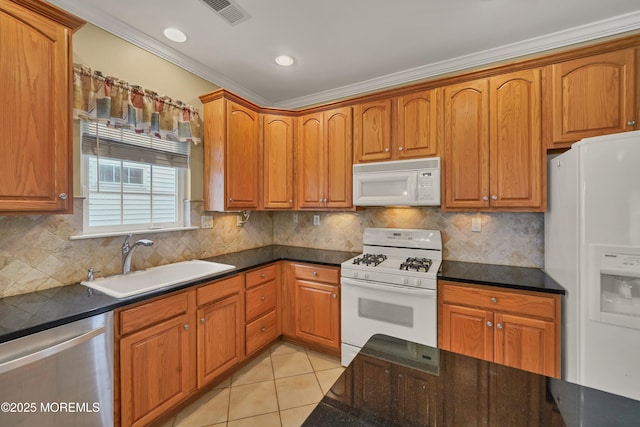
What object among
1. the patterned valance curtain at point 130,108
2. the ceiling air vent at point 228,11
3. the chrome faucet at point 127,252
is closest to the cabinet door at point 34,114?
the patterned valance curtain at point 130,108

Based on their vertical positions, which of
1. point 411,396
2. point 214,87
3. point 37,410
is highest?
point 214,87

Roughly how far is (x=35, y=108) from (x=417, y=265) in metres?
2.56

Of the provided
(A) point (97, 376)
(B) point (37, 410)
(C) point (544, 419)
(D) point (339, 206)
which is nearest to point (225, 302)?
(A) point (97, 376)

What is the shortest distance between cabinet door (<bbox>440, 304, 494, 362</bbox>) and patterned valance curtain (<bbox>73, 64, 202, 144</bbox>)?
8.26 ft

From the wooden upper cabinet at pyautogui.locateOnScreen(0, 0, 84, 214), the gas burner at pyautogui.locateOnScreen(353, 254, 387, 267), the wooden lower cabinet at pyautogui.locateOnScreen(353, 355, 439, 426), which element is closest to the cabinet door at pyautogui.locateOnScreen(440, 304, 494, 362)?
the gas burner at pyautogui.locateOnScreen(353, 254, 387, 267)

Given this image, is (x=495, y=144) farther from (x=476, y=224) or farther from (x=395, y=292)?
(x=395, y=292)

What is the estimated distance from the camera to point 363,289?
2289 millimetres

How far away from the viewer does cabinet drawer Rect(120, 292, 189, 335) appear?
5.01ft

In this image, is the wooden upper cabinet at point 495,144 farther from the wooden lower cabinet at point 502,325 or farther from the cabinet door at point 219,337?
the cabinet door at point 219,337

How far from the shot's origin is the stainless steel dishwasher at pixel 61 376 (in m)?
1.13

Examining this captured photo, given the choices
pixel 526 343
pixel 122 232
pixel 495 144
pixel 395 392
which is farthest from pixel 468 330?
pixel 122 232

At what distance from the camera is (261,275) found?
8.27ft

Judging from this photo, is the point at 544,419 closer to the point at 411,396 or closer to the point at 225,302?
the point at 411,396

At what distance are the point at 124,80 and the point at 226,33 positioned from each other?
82cm
